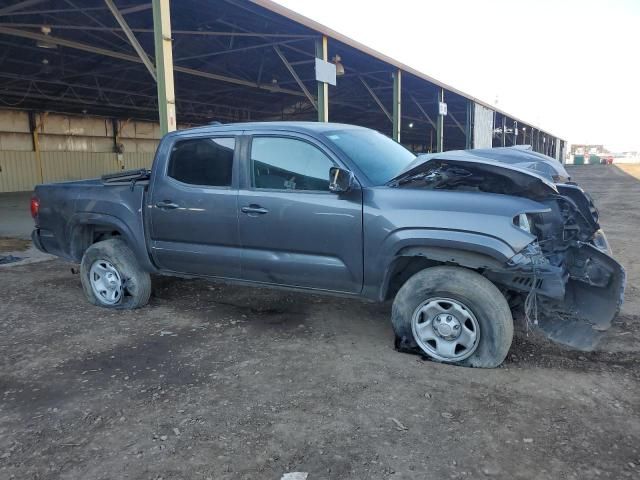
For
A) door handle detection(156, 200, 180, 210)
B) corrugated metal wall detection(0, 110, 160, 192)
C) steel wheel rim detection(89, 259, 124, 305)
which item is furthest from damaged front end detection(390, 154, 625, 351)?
corrugated metal wall detection(0, 110, 160, 192)

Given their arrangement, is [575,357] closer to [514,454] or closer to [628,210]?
[514,454]

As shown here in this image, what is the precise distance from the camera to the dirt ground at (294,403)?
93.1 inches

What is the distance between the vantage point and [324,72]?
10.4 metres

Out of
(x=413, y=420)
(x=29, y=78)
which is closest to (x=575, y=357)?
(x=413, y=420)

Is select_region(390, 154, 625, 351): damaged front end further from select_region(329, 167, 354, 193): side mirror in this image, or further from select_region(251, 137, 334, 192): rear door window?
select_region(251, 137, 334, 192): rear door window

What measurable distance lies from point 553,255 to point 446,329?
41.0 inches

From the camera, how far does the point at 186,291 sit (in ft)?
18.2

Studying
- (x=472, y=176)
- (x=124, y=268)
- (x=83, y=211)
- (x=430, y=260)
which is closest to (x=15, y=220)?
(x=83, y=211)

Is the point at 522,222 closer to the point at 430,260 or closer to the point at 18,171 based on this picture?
the point at 430,260

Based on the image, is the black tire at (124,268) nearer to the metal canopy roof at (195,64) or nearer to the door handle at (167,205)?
the door handle at (167,205)

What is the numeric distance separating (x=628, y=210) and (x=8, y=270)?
14.0 m

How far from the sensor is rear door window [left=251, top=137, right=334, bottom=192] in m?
3.77

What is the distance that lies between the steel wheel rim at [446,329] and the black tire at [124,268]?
2818 mm

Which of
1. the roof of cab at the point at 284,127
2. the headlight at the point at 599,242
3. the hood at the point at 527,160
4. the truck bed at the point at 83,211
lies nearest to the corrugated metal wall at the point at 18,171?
the truck bed at the point at 83,211
